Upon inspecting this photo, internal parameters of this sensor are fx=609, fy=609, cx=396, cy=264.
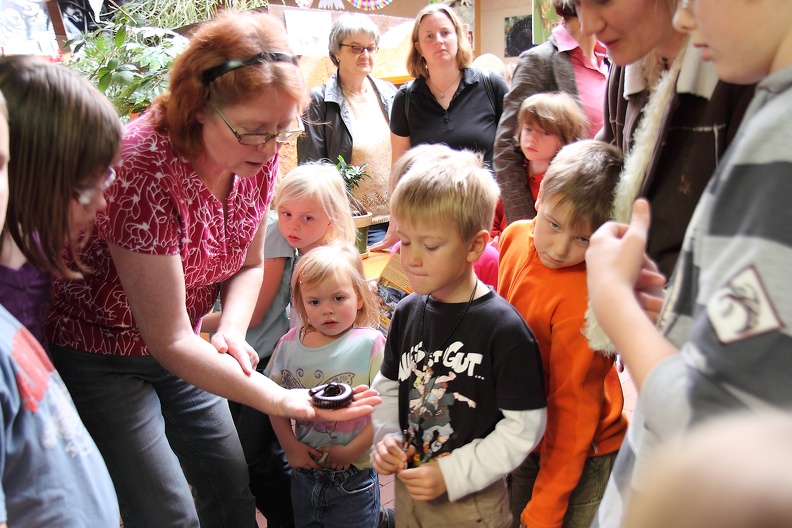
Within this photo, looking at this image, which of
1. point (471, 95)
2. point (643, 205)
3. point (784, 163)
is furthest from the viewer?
point (471, 95)

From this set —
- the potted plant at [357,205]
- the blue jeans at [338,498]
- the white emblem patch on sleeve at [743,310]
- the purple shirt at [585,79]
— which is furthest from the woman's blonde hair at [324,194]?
the white emblem patch on sleeve at [743,310]

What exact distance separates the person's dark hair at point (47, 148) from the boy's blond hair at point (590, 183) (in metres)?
0.95

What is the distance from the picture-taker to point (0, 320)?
94 cm

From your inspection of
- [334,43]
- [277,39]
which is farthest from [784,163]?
[334,43]

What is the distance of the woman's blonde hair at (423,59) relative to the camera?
2840 mm

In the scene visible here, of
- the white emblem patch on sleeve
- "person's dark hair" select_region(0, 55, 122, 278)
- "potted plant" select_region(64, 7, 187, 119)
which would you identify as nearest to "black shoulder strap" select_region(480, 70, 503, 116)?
"potted plant" select_region(64, 7, 187, 119)

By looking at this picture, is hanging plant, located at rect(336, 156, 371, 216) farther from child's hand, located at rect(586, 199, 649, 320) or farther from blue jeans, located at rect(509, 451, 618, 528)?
child's hand, located at rect(586, 199, 649, 320)

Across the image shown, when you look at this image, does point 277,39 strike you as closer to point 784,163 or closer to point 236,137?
point 236,137

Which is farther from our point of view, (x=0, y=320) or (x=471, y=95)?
(x=471, y=95)

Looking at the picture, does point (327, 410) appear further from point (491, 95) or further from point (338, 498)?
point (491, 95)

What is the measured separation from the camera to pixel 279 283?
2215 mm

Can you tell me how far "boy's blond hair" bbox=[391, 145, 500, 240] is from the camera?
1.37 m

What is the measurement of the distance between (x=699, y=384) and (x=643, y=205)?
0.98 feet

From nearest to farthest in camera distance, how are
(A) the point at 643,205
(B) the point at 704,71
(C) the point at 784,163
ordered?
1. (C) the point at 784,163
2. (A) the point at 643,205
3. (B) the point at 704,71
